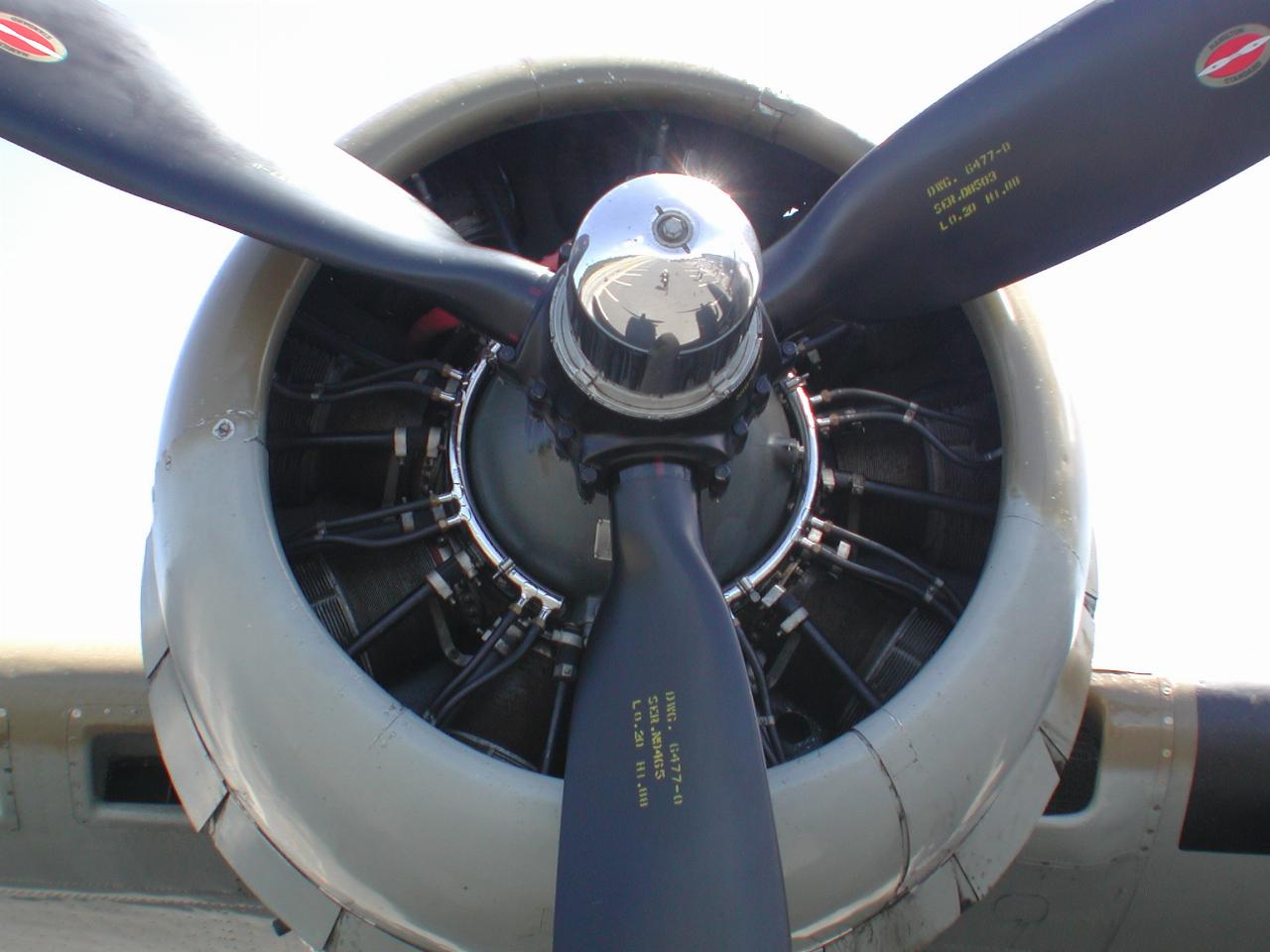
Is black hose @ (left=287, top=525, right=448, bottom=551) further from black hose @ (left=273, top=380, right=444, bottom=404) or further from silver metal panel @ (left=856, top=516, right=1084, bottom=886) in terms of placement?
silver metal panel @ (left=856, top=516, right=1084, bottom=886)

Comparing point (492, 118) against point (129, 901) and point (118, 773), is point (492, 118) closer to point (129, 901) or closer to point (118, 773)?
point (118, 773)

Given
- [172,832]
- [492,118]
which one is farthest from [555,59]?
[172,832]

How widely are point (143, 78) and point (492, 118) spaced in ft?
3.32

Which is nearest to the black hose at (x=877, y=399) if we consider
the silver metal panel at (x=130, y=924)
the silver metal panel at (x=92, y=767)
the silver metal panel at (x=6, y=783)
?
the silver metal panel at (x=92, y=767)

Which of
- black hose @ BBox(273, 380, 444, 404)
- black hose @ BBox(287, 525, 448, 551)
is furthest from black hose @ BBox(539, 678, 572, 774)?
black hose @ BBox(273, 380, 444, 404)

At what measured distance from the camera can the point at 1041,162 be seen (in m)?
3.47

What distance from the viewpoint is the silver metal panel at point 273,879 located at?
10.5 ft

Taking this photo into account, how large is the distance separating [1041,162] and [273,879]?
2788mm

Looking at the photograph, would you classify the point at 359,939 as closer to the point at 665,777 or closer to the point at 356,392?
the point at 665,777

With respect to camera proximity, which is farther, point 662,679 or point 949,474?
point 949,474

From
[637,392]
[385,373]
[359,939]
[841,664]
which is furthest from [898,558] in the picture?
[359,939]

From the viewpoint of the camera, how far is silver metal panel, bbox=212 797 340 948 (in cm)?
320

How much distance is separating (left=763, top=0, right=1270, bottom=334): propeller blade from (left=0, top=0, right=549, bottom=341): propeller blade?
2.87ft

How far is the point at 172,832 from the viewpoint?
465 cm
